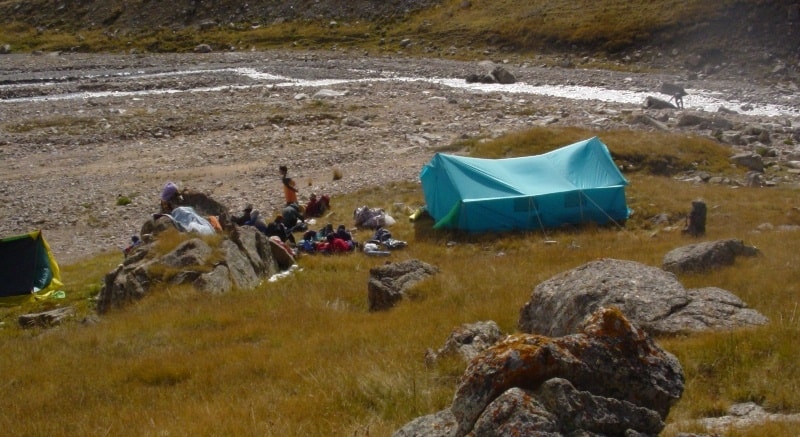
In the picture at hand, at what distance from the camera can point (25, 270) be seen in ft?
66.7

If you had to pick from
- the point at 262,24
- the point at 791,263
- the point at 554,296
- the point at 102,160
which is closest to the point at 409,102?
the point at 102,160

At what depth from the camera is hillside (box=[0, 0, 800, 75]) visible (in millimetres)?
55031

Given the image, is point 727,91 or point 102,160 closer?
point 102,160

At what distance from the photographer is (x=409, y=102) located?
42781 mm

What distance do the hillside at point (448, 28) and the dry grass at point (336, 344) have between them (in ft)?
116

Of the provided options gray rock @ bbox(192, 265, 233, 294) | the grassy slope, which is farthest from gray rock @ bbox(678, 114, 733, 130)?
gray rock @ bbox(192, 265, 233, 294)

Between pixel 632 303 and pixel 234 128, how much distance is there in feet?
97.5

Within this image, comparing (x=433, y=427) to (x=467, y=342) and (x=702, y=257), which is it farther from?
(x=702, y=257)

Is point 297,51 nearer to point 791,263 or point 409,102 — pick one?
point 409,102

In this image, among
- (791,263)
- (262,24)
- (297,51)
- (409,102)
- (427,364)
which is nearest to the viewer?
(427,364)

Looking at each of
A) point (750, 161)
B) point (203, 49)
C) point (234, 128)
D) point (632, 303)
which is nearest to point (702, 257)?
point (632, 303)

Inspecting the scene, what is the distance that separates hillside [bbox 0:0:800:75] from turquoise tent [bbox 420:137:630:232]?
1239 inches

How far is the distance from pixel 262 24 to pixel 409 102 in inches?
1650

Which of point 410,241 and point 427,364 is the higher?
point 427,364
